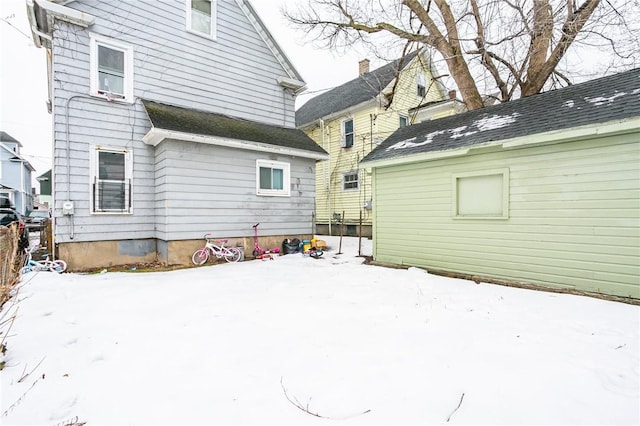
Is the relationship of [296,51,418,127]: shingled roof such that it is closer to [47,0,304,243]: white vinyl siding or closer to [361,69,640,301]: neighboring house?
[47,0,304,243]: white vinyl siding

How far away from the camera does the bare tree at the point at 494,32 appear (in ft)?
26.8

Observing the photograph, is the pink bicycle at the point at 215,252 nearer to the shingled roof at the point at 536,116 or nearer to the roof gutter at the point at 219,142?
the roof gutter at the point at 219,142

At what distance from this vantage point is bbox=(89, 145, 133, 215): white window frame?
A: 7.12 meters

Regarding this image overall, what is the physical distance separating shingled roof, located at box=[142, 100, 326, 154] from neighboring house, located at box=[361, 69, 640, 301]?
10.5 ft

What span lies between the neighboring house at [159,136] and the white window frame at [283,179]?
0.03 m

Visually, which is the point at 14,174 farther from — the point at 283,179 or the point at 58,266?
the point at 283,179

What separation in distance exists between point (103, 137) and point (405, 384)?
8412 millimetres

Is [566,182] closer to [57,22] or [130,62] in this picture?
[130,62]

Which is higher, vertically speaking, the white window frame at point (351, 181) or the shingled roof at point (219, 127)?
the shingled roof at point (219, 127)

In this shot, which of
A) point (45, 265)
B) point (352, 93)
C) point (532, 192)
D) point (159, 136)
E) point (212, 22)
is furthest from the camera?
point (352, 93)

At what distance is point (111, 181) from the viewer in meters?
7.41

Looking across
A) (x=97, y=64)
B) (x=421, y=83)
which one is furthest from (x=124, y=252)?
(x=421, y=83)

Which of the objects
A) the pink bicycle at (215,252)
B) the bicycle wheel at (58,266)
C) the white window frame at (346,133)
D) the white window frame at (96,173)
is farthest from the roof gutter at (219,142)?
the white window frame at (346,133)

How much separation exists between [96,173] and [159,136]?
183 cm
